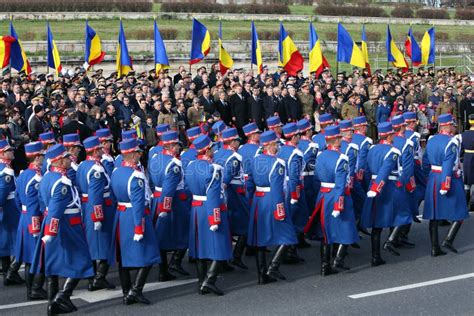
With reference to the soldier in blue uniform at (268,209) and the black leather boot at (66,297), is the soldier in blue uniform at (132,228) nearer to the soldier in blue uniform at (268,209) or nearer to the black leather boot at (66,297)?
the black leather boot at (66,297)

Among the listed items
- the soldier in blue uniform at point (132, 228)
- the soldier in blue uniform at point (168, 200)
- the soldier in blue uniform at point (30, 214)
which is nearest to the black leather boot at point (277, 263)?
the soldier in blue uniform at point (168, 200)

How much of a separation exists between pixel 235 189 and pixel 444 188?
9.78 feet

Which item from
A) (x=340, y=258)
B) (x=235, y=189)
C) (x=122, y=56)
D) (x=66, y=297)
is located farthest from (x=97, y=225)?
(x=122, y=56)

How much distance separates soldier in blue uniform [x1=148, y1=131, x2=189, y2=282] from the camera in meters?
11.0

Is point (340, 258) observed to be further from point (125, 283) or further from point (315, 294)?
point (125, 283)

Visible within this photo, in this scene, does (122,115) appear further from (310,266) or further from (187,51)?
(187,51)

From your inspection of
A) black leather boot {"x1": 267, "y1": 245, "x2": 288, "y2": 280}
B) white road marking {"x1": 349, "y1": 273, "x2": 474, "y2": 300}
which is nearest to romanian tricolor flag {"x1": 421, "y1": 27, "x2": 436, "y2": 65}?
white road marking {"x1": 349, "y1": 273, "x2": 474, "y2": 300}

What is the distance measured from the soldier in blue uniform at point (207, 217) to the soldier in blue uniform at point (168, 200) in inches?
10.5

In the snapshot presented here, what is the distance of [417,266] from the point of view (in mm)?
12125

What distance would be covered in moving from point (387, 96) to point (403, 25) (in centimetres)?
3026

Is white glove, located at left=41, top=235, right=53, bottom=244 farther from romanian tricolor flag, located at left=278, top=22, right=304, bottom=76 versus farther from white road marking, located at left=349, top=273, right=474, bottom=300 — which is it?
romanian tricolor flag, located at left=278, top=22, right=304, bottom=76

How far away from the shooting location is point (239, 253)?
12.3m

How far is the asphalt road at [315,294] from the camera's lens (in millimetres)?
10141

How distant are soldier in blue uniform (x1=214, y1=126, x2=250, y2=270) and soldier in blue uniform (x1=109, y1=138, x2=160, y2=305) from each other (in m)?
1.36
